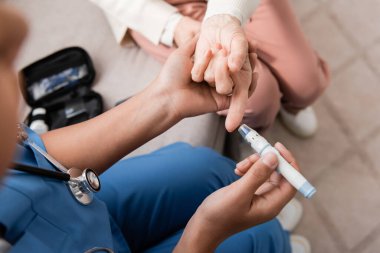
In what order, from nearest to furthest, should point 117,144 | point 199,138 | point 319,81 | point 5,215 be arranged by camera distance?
point 5,215
point 117,144
point 199,138
point 319,81

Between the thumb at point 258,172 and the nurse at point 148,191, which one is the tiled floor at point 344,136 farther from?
the thumb at point 258,172

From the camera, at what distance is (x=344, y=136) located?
1230 millimetres

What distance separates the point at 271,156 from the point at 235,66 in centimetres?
14

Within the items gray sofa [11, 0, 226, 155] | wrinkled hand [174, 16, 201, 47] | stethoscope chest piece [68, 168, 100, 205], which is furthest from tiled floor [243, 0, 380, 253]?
stethoscope chest piece [68, 168, 100, 205]

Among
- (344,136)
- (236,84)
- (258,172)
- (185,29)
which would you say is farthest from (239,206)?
(344,136)

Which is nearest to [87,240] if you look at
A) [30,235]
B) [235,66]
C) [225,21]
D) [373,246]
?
[30,235]

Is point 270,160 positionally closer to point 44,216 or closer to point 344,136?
point 44,216

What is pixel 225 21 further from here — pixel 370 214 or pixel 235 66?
pixel 370 214

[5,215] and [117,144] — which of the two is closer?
[5,215]

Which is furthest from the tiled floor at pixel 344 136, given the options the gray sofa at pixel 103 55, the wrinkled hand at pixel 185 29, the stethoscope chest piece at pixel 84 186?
the stethoscope chest piece at pixel 84 186

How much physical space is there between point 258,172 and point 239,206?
6cm

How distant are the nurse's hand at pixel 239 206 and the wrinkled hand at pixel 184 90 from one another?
5.1 inches

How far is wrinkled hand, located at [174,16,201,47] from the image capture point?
866mm

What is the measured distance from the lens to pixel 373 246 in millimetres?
1101
